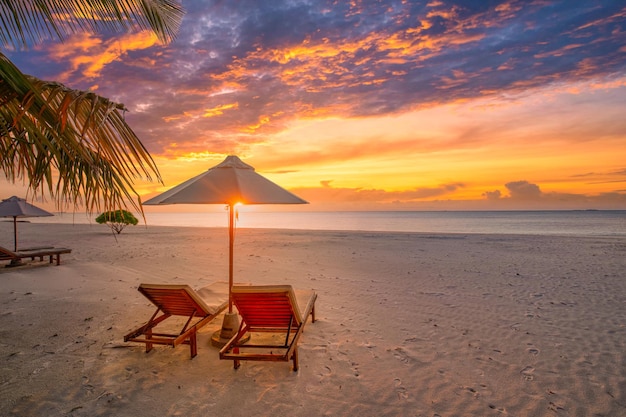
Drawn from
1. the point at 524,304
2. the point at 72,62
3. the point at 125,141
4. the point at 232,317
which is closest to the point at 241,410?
the point at 232,317

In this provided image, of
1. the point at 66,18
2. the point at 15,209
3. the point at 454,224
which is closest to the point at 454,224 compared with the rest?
the point at 454,224

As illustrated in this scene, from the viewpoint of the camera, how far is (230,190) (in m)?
4.36

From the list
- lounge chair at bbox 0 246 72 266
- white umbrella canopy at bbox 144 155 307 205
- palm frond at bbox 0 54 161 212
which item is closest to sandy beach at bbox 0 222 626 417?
lounge chair at bbox 0 246 72 266

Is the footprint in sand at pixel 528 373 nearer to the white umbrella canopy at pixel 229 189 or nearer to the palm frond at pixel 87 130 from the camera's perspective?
the white umbrella canopy at pixel 229 189

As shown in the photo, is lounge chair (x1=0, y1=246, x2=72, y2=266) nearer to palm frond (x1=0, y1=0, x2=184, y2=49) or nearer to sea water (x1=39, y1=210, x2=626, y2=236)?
sea water (x1=39, y1=210, x2=626, y2=236)

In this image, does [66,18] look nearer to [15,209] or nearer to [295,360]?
[295,360]

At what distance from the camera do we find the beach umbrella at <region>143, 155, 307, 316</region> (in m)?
4.25

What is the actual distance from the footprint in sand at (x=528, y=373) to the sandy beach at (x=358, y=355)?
2 centimetres

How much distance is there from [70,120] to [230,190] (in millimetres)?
2050

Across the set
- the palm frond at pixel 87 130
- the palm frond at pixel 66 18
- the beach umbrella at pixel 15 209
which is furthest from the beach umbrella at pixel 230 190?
the beach umbrella at pixel 15 209

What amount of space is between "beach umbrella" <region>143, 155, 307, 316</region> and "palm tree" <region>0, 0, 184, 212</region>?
46.0 inches

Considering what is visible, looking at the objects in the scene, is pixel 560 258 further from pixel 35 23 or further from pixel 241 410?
pixel 35 23

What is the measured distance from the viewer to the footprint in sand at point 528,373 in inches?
156

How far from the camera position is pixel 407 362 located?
4.35 meters
